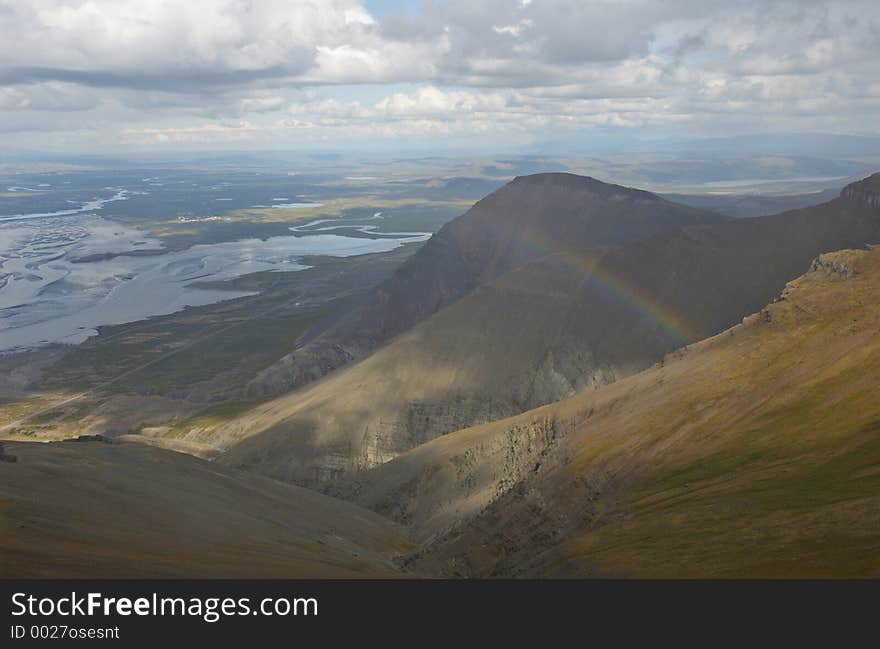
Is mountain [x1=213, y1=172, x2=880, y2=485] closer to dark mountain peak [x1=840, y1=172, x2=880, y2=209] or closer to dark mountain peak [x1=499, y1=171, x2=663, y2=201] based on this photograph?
dark mountain peak [x1=840, y1=172, x2=880, y2=209]

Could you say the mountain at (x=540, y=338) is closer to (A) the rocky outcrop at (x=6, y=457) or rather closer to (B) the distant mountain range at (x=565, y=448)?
(B) the distant mountain range at (x=565, y=448)

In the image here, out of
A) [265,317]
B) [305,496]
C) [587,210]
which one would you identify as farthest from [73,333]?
[305,496]

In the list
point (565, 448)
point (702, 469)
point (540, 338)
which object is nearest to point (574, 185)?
point (540, 338)

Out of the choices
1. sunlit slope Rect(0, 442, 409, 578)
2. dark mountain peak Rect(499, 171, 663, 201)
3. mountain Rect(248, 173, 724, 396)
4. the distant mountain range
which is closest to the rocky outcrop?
the distant mountain range

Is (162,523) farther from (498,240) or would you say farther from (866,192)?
(498,240)

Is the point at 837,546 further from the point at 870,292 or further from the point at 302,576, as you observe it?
the point at 870,292

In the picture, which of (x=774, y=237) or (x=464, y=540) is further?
(x=774, y=237)
